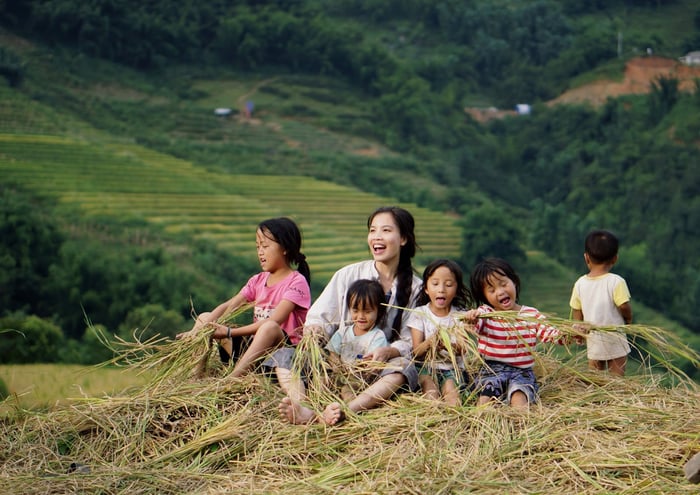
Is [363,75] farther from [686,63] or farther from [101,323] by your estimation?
[101,323]

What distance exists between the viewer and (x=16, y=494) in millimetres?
3340

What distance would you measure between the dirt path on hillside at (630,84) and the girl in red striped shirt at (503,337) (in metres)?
23.9

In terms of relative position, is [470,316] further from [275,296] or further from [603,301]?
[275,296]

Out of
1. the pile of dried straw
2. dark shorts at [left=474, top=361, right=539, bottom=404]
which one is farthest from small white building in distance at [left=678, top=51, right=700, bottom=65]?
dark shorts at [left=474, top=361, right=539, bottom=404]

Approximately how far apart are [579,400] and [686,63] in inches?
937

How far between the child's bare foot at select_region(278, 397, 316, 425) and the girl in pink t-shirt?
0.56 meters

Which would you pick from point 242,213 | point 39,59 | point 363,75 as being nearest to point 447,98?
point 363,75

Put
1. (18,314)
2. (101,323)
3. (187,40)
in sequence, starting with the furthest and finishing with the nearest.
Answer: (187,40), (101,323), (18,314)

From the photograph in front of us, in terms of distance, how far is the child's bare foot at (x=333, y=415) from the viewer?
370 cm

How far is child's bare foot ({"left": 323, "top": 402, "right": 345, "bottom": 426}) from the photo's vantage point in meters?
3.70

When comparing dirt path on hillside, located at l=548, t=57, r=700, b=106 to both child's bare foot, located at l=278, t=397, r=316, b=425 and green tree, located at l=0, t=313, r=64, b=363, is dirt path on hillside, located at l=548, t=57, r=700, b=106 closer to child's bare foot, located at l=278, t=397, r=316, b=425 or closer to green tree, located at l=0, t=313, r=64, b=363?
green tree, located at l=0, t=313, r=64, b=363

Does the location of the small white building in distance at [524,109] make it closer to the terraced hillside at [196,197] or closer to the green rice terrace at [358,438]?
the terraced hillside at [196,197]

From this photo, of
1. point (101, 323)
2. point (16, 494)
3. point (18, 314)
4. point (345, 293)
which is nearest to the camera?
point (16, 494)

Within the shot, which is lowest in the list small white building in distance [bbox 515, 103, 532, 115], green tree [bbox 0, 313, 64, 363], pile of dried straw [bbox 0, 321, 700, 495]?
green tree [bbox 0, 313, 64, 363]
